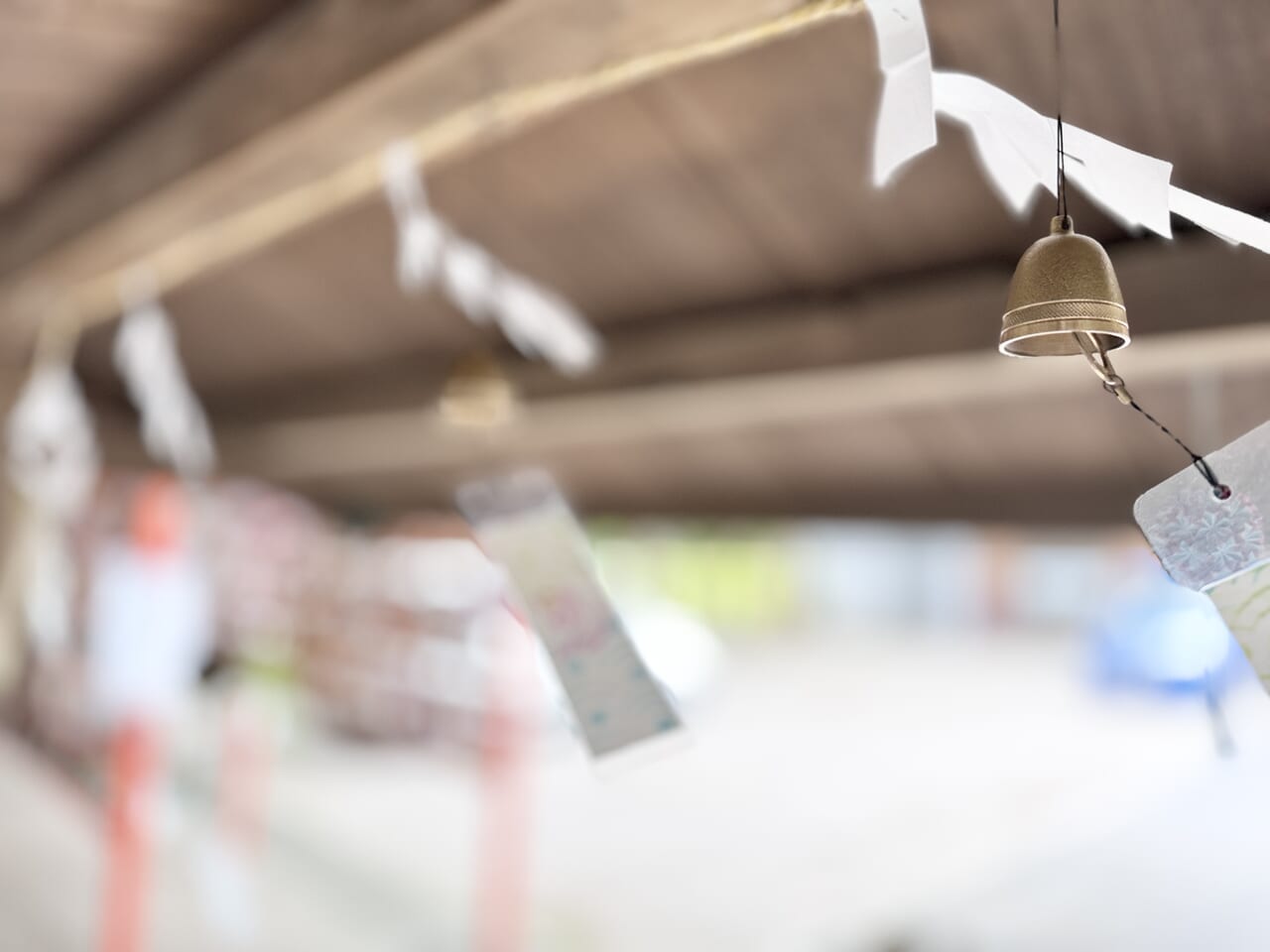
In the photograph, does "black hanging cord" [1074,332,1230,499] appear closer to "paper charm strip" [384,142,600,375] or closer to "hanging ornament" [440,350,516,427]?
"paper charm strip" [384,142,600,375]

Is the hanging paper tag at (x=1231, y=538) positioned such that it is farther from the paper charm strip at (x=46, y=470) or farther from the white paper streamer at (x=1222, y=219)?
the paper charm strip at (x=46, y=470)

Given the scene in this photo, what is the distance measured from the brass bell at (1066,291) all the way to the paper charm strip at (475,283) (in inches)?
50.2

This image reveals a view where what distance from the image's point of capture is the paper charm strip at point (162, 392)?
3.84 m

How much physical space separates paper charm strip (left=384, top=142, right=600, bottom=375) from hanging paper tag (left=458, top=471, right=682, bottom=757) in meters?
0.79

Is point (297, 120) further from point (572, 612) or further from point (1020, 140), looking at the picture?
point (1020, 140)

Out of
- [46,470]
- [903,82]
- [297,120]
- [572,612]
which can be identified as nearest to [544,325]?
[297,120]

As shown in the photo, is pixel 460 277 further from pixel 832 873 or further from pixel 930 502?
pixel 832 873

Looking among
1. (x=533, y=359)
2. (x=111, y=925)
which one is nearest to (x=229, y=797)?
(x=111, y=925)

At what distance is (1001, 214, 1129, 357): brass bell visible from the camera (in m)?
1.07

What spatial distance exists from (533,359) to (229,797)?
401 cm

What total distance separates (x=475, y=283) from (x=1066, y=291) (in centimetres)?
156

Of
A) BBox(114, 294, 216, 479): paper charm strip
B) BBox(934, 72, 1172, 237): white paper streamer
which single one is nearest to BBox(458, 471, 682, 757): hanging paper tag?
BBox(934, 72, 1172, 237): white paper streamer

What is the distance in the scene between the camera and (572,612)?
1517mm

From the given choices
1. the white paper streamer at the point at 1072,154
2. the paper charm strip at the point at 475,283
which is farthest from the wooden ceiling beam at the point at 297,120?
the white paper streamer at the point at 1072,154
